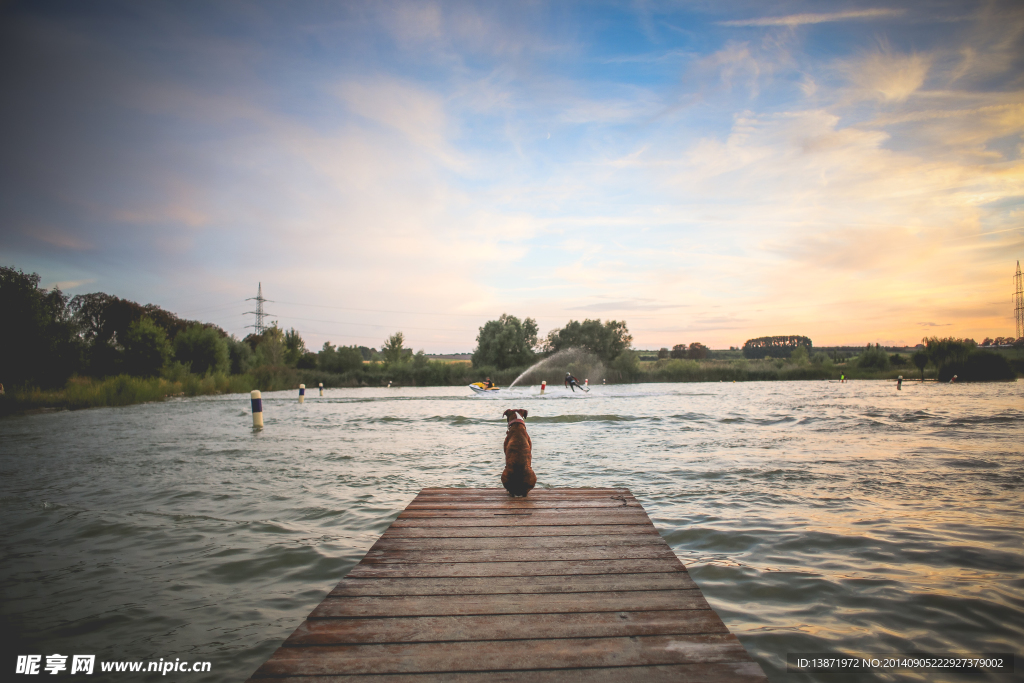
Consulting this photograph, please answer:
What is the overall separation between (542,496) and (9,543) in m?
7.06

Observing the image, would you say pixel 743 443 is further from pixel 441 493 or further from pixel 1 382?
pixel 1 382

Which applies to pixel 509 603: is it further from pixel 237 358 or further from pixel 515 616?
pixel 237 358

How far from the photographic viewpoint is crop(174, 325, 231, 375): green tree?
50.9 metres

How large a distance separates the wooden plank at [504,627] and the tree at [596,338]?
80.9 metres

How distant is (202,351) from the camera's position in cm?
5156

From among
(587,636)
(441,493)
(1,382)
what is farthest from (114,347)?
(587,636)

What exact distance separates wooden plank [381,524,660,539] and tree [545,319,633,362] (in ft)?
259

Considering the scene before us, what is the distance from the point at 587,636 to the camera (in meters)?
2.76

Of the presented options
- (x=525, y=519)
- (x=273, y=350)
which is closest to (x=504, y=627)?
(x=525, y=519)

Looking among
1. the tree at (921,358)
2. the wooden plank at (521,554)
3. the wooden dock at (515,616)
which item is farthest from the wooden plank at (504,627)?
the tree at (921,358)

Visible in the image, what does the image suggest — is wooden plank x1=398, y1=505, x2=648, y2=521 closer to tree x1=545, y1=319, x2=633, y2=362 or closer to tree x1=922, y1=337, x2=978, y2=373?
tree x1=922, y1=337, x2=978, y2=373

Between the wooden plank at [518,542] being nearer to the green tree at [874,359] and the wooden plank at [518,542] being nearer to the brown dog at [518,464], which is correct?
the brown dog at [518,464]

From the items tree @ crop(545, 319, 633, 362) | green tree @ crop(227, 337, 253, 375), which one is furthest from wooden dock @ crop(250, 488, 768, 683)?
tree @ crop(545, 319, 633, 362)

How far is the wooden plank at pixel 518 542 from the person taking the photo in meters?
4.31
